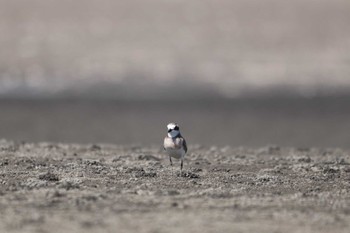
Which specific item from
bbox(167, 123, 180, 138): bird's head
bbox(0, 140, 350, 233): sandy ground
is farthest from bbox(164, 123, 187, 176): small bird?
bbox(0, 140, 350, 233): sandy ground

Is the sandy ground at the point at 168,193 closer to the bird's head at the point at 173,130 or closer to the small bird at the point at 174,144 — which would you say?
the small bird at the point at 174,144

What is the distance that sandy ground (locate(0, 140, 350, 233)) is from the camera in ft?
53.4

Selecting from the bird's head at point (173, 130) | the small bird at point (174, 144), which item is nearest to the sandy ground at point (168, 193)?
the small bird at point (174, 144)

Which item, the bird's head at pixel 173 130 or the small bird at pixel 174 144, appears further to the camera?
the bird's head at pixel 173 130

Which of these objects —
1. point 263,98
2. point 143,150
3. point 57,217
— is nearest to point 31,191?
point 57,217

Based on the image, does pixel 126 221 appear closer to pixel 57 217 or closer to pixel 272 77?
pixel 57 217

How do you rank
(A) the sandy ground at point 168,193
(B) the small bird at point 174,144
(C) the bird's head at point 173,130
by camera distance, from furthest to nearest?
(C) the bird's head at point 173,130 → (B) the small bird at point 174,144 → (A) the sandy ground at point 168,193

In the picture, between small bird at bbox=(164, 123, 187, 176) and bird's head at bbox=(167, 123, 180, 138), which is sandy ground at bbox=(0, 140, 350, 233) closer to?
small bird at bbox=(164, 123, 187, 176)

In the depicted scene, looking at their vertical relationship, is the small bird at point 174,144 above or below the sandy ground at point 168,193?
above

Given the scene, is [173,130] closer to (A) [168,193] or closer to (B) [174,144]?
(B) [174,144]

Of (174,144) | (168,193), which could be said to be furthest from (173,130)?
(168,193)

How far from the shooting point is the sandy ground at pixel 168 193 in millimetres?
16266

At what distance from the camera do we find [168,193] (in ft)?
62.9

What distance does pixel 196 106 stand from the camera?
57.7 m
